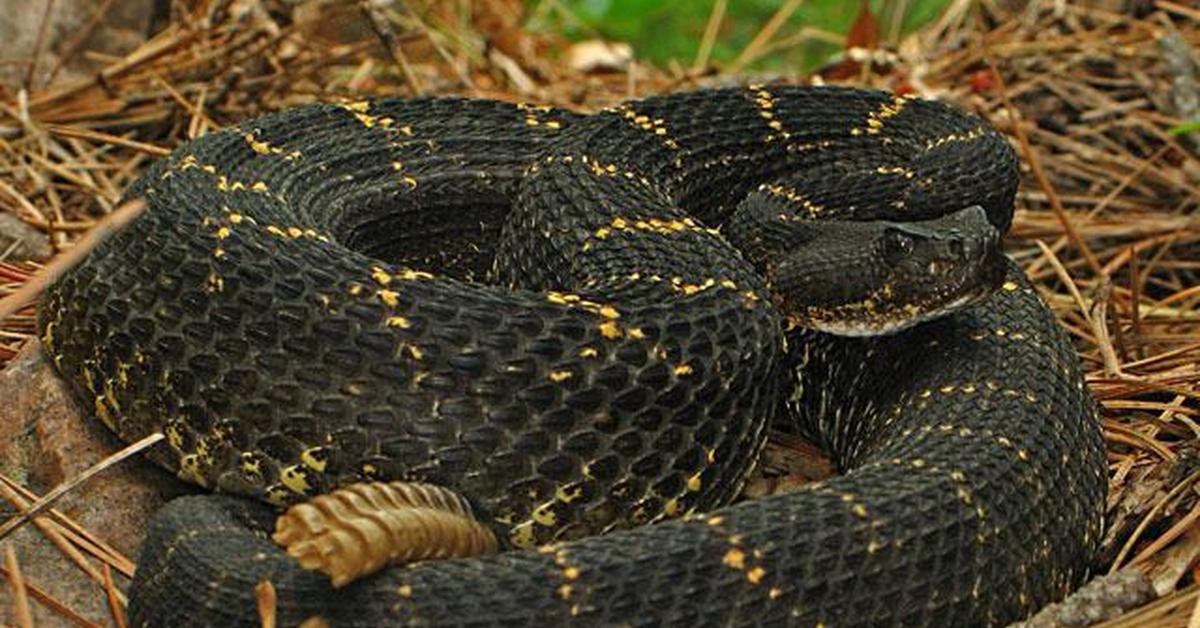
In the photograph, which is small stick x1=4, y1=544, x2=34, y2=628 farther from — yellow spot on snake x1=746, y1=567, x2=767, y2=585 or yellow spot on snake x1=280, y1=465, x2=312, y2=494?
yellow spot on snake x1=746, y1=567, x2=767, y2=585

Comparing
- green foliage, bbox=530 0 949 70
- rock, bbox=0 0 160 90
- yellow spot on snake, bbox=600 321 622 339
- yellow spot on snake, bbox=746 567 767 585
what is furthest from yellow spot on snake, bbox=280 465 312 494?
green foliage, bbox=530 0 949 70

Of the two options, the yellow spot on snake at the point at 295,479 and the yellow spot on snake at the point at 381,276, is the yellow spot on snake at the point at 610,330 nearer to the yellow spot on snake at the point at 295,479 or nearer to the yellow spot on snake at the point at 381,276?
the yellow spot on snake at the point at 381,276

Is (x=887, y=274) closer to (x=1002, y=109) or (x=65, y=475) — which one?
(x=65, y=475)

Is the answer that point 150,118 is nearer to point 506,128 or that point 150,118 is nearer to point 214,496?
point 506,128

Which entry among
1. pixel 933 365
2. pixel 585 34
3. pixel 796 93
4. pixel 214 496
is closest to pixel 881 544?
pixel 933 365

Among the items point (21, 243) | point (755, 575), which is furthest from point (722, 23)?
point (755, 575)

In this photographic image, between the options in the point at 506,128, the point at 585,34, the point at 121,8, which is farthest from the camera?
the point at 585,34

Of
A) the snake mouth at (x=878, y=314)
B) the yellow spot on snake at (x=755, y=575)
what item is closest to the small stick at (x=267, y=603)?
the yellow spot on snake at (x=755, y=575)
